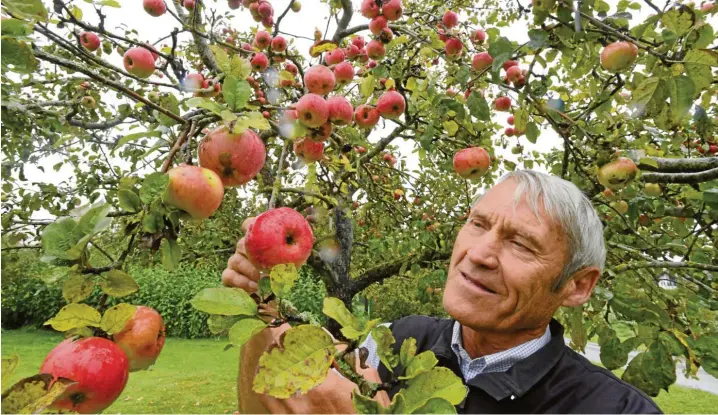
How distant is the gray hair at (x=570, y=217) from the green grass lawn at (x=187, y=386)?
5413 mm

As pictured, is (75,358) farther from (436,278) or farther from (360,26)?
(360,26)

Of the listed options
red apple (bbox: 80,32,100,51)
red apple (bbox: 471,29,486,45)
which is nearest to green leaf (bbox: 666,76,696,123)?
red apple (bbox: 471,29,486,45)

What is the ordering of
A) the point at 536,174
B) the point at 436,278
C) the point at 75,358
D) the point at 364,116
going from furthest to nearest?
the point at 436,278 → the point at 364,116 → the point at 536,174 → the point at 75,358

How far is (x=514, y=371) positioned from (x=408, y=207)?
3.24m

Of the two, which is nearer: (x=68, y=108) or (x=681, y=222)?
(x=681, y=222)

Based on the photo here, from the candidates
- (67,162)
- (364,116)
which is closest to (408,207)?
(364,116)

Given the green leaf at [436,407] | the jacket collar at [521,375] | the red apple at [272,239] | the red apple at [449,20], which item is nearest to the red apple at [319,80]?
the red apple at [272,239]

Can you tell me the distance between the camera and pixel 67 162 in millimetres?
4305

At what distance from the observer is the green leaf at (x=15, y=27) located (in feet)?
2.99

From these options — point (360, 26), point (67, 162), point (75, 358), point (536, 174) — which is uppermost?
point (360, 26)

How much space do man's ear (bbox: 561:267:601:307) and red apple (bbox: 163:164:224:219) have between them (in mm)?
1242

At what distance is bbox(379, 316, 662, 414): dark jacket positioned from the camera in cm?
131

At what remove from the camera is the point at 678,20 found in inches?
47.2

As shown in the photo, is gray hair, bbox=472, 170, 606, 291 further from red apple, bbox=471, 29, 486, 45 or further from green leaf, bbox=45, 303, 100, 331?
red apple, bbox=471, 29, 486, 45
